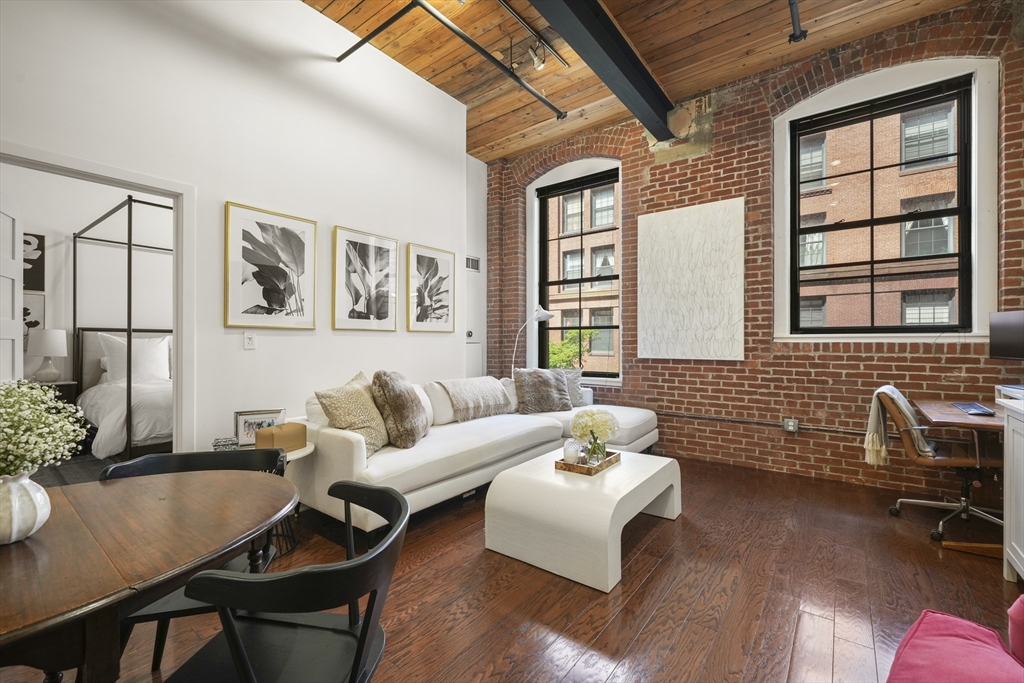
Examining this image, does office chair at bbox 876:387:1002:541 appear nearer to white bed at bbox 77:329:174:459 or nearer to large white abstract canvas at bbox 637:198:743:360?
large white abstract canvas at bbox 637:198:743:360

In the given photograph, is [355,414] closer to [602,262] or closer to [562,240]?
[602,262]

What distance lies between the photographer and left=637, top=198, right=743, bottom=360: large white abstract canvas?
411 centimetres

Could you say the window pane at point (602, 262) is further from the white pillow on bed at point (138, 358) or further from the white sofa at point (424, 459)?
the white pillow on bed at point (138, 358)

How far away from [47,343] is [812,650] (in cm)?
591

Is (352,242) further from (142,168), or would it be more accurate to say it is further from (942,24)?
(942,24)

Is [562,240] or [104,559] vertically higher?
[562,240]

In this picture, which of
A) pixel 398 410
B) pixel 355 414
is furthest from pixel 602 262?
pixel 355 414

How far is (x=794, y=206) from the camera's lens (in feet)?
13.0

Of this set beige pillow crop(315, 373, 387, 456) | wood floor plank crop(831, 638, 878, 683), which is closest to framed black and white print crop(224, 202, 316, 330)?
beige pillow crop(315, 373, 387, 456)

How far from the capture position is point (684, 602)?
1987mm

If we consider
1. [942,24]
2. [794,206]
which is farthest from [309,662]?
[942,24]

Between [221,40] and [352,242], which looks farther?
[352,242]

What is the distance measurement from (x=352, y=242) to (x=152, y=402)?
2163 mm

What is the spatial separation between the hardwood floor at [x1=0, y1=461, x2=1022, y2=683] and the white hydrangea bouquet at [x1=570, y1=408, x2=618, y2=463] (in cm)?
55
